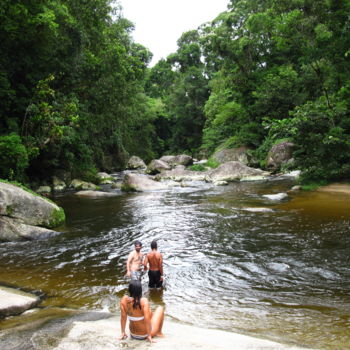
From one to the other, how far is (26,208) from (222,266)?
6.75 metres

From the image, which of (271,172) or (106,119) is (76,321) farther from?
(271,172)

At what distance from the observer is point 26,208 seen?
34.9ft

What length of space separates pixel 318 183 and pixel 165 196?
334 inches

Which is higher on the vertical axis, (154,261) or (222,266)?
(154,261)

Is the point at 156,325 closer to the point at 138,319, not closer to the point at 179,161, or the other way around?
the point at 138,319

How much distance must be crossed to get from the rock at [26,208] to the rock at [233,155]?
72.2ft

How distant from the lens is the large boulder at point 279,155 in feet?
83.4

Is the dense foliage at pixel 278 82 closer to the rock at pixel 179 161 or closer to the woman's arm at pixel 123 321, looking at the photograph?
the rock at pixel 179 161

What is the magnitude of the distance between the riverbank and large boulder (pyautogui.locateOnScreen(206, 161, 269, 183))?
1994 cm

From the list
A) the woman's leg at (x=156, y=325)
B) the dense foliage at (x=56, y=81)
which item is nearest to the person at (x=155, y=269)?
the woman's leg at (x=156, y=325)

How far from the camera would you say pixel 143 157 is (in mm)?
48156

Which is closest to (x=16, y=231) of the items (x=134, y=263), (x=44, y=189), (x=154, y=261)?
(x=134, y=263)

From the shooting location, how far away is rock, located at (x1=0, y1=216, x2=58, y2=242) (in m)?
9.78

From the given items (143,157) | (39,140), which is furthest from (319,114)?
(143,157)
